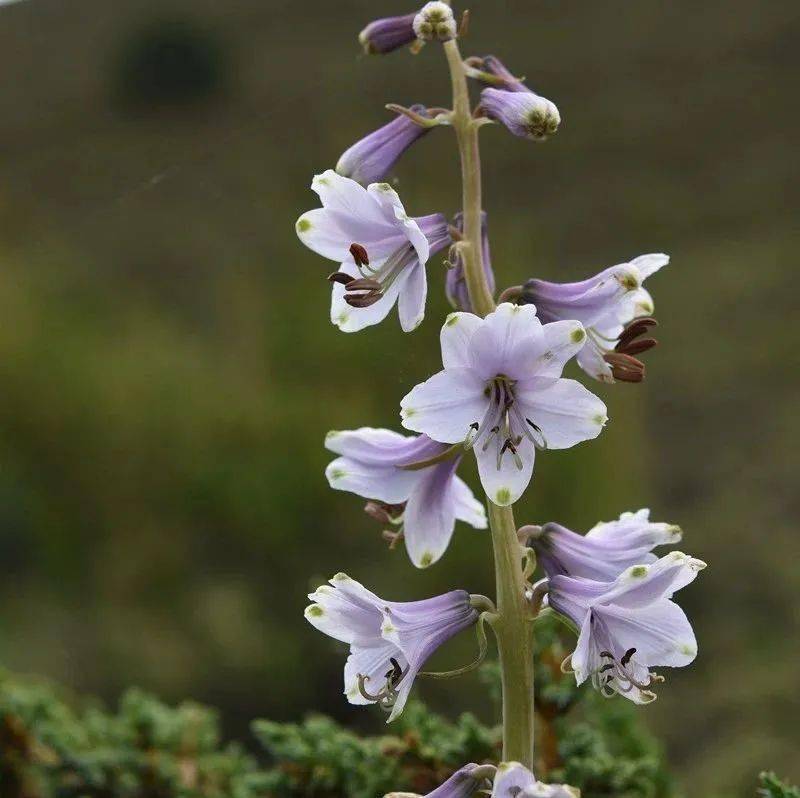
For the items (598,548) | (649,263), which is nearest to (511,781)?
(598,548)

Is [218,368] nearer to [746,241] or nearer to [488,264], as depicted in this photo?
[488,264]

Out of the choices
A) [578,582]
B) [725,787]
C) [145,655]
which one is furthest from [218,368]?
[578,582]

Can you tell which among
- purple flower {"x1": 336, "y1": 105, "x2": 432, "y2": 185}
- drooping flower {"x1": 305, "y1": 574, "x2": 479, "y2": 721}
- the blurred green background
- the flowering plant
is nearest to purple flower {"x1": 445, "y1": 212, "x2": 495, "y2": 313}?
the flowering plant

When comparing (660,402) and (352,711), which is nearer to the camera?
(352,711)

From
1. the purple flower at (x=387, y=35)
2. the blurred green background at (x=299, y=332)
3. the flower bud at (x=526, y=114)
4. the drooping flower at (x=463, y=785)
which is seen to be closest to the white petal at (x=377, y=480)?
the drooping flower at (x=463, y=785)

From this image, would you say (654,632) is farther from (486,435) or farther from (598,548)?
(486,435)

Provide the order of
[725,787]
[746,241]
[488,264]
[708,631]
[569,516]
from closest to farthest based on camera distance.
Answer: [488,264], [725,787], [569,516], [708,631], [746,241]

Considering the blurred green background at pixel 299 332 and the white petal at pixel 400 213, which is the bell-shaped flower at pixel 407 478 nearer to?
the white petal at pixel 400 213
